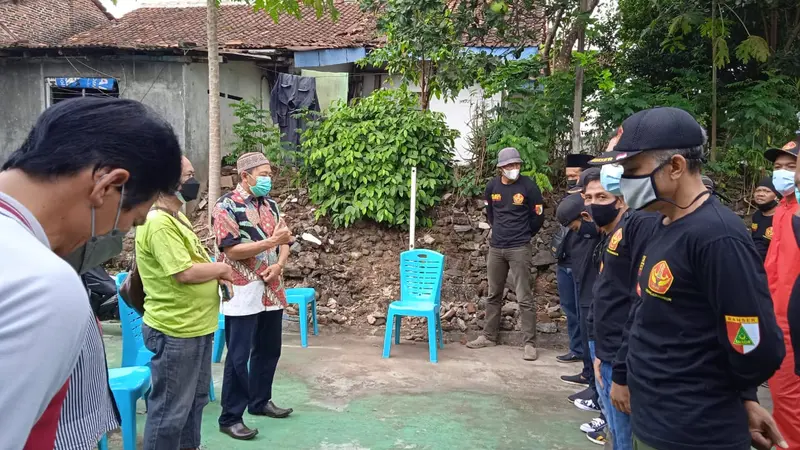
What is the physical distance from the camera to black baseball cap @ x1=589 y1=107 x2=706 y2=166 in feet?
6.81

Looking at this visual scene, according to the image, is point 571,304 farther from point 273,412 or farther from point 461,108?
point 461,108

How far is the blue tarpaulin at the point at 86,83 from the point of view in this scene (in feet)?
37.3

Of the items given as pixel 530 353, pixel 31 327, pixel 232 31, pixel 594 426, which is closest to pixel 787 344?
pixel 594 426

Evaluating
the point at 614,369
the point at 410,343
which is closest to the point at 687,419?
the point at 614,369

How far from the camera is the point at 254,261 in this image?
412cm

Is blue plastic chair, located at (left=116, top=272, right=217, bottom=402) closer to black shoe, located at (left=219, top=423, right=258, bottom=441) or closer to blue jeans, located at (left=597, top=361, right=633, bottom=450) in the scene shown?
black shoe, located at (left=219, top=423, right=258, bottom=441)

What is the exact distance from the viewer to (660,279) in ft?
6.73

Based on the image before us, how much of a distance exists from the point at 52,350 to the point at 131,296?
2.69 meters

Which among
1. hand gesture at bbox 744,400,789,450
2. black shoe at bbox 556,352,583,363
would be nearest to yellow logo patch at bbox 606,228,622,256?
hand gesture at bbox 744,400,789,450

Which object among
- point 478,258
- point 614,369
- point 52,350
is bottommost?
point 478,258

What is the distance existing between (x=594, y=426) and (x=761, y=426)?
2.33 m

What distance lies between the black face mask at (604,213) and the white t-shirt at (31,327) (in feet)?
10.0

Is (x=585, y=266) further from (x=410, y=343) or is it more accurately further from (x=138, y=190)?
(x=138, y=190)

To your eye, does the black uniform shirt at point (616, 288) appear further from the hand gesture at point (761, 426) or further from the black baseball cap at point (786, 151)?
the black baseball cap at point (786, 151)
